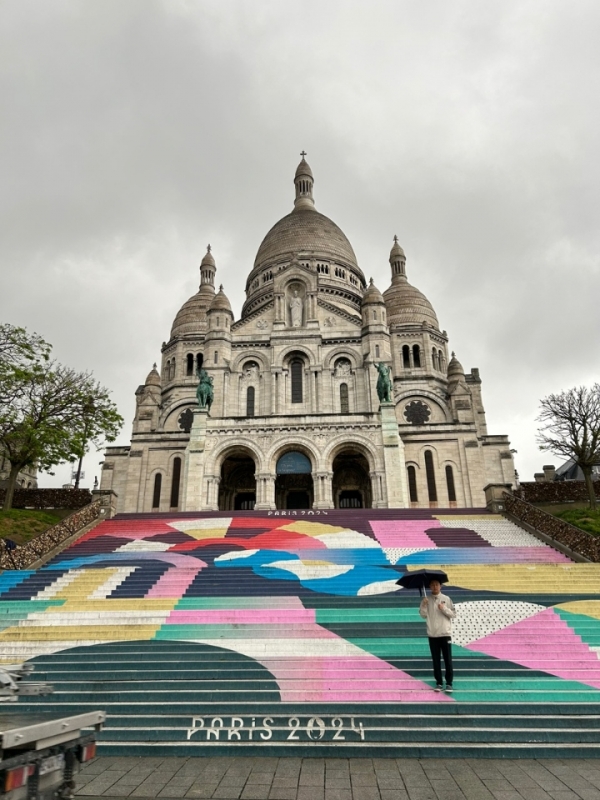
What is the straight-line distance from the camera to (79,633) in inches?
436

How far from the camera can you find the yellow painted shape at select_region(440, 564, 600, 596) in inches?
531

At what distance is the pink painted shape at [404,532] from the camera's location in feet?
63.0

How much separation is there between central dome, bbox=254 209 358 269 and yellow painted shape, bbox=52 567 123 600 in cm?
4048

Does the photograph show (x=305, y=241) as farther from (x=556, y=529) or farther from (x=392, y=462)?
(x=556, y=529)

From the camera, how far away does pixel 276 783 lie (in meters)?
5.88

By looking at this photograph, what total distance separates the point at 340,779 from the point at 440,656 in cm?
301

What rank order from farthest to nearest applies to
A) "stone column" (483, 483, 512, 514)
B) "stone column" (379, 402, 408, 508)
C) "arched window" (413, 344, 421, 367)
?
"arched window" (413, 344, 421, 367) → "stone column" (379, 402, 408, 508) → "stone column" (483, 483, 512, 514)

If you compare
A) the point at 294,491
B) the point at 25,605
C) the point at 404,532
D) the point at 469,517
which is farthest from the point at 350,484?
the point at 25,605

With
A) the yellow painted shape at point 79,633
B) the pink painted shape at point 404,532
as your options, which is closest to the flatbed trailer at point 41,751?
the yellow painted shape at point 79,633

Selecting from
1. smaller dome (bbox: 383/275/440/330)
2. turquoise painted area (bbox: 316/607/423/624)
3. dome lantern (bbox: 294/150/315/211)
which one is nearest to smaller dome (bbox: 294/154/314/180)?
dome lantern (bbox: 294/150/315/211)

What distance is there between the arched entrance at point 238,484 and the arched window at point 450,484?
41.7 ft

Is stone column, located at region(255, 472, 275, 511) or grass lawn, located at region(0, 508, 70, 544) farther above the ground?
stone column, located at region(255, 472, 275, 511)

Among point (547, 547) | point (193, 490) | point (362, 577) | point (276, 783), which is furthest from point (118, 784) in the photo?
point (193, 490)

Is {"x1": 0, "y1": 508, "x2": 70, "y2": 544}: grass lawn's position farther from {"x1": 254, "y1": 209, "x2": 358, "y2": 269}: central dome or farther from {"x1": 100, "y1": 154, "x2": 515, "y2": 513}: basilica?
{"x1": 254, "y1": 209, "x2": 358, "y2": 269}: central dome
